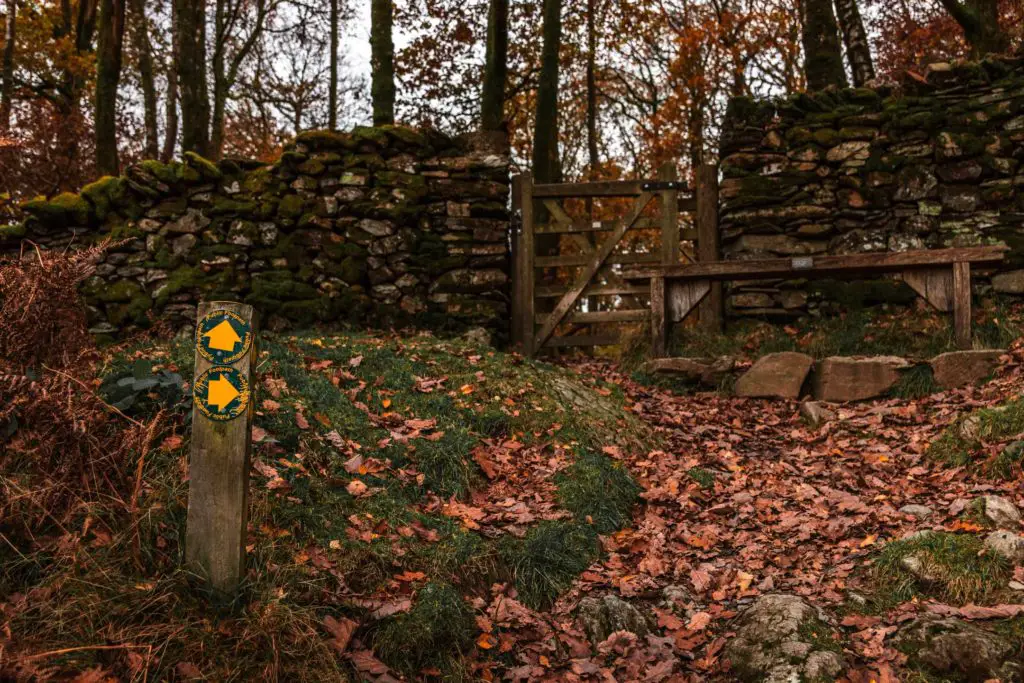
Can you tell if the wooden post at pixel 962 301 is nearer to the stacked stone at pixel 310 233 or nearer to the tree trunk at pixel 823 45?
the stacked stone at pixel 310 233

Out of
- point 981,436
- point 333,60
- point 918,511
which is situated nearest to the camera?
point 918,511

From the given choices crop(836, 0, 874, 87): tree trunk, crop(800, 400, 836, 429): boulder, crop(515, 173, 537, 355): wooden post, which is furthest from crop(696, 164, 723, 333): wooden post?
crop(836, 0, 874, 87): tree trunk

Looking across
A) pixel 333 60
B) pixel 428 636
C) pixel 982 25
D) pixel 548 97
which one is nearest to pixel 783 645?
pixel 428 636

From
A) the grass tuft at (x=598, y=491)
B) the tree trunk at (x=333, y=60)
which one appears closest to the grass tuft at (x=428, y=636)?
the grass tuft at (x=598, y=491)

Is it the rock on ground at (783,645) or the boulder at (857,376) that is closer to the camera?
the rock on ground at (783,645)

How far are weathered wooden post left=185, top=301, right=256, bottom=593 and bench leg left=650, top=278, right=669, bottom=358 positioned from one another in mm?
5949

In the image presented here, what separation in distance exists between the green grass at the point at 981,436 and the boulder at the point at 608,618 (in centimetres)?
267

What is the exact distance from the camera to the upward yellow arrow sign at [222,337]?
10.3 ft

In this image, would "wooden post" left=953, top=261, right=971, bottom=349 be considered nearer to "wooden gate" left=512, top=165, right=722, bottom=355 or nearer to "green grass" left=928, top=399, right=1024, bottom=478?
"green grass" left=928, top=399, right=1024, bottom=478

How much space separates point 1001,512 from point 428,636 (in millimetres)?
3198

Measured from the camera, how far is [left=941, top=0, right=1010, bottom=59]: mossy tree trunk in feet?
34.9

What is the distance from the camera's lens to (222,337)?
3.14 m

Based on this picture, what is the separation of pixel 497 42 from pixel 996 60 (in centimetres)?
650

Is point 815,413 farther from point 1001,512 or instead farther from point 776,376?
point 1001,512
